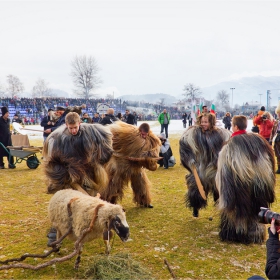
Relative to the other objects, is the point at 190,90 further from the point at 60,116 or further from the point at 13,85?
the point at 60,116

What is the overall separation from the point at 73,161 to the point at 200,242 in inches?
87.2

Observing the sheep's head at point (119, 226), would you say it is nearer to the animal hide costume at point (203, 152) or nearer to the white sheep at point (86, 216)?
the white sheep at point (86, 216)

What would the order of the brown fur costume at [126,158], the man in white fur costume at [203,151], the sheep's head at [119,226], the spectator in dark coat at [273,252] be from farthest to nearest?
the brown fur costume at [126,158], the man in white fur costume at [203,151], the sheep's head at [119,226], the spectator in dark coat at [273,252]

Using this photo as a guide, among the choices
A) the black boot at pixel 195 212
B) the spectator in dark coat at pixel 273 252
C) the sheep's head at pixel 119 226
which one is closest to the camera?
the spectator in dark coat at pixel 273 252

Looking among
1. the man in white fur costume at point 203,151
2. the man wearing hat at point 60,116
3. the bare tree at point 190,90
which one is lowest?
the man in white fur costume at point 203,151

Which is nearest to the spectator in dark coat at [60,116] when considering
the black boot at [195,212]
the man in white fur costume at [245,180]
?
the black boot at [195,212]

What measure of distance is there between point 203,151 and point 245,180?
1.14 m

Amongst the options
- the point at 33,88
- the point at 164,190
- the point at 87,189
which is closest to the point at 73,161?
the point at 87,189

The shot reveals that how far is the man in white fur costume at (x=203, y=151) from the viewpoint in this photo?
16.9ft

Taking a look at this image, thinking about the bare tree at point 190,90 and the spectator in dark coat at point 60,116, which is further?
the bare tree at point 190,90

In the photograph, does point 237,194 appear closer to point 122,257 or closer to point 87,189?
point 122,257

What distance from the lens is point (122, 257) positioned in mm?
3729

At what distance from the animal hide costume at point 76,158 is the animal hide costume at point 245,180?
1776 millimetres

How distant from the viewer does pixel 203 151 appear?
17.1 ft
